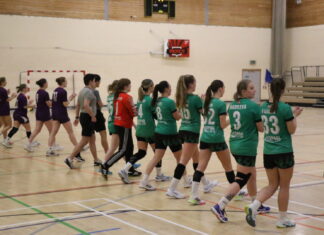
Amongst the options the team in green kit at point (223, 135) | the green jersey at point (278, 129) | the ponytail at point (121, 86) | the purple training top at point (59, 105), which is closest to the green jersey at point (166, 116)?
the team in green kit at point (223, 135)

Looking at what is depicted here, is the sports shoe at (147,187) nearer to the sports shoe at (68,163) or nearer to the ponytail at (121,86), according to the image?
the ponytail at (121,86)

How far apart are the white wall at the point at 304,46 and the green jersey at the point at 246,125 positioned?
84.8 feet

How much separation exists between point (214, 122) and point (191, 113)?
58cm

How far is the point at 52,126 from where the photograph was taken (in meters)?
11.8

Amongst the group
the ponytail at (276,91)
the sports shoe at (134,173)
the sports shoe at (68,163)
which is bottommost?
the sports shoe at (134,173)

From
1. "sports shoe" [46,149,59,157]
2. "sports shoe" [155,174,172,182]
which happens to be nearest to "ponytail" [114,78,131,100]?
"sports shoe" [155,174,172,182]

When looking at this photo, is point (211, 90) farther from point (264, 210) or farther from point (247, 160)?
point (264, 210)

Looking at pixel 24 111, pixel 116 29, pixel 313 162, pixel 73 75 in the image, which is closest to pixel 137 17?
pixel 116 29

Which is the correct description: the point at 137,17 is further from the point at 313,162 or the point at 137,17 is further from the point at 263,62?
the point at 313,162

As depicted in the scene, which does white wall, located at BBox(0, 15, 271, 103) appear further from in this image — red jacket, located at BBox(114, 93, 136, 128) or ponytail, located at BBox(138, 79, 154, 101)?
ponytail, located at BBox(138, 79, 154, 101)

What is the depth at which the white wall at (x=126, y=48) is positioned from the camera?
2492 centimetres

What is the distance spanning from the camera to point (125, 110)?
8617mm

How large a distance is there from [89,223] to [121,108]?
3.02m

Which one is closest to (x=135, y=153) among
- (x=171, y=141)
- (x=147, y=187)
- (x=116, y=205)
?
(x=147, y=187)
